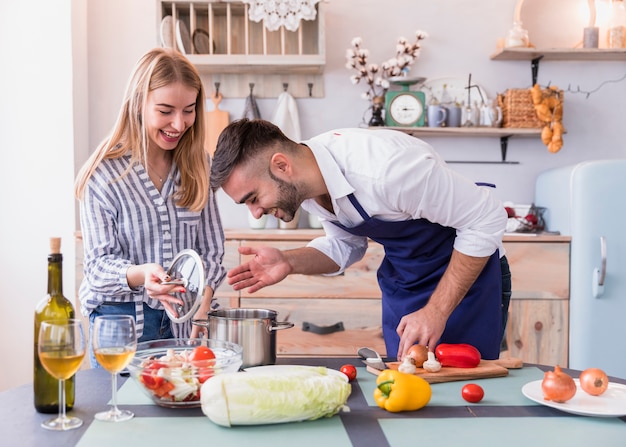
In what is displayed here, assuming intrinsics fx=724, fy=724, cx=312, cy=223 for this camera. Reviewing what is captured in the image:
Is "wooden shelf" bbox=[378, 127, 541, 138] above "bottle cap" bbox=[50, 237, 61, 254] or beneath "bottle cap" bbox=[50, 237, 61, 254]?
above

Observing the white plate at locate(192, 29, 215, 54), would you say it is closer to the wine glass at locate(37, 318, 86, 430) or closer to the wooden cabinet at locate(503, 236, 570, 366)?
the wooden cabinet at locate(503, 236, 570, 366)

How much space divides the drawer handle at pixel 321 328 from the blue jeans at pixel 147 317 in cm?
132

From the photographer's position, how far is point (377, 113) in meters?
3.73

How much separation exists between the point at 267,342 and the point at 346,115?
8.15 feet

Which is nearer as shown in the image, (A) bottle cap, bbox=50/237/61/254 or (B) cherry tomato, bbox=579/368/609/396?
(A) bottle cap, bbox=50/237/61/254

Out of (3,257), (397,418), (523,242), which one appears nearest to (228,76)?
(3,257)

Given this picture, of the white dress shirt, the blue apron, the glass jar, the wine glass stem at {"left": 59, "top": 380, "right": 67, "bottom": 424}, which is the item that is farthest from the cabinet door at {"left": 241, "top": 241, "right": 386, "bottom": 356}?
the wine glass stem at {"left": 59, "top": 380, "right": 67, "bottom": 424}

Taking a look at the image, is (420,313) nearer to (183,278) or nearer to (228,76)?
(183,278)

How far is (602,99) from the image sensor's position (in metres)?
3.94

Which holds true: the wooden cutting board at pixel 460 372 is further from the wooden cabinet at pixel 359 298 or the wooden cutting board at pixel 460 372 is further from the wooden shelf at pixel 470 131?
the wooden shelf at pixel 470 131

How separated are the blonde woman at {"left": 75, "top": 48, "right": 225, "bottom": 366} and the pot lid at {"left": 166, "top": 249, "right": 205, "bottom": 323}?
9.6 inches

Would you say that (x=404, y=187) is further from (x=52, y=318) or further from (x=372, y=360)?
(x=52, y=318)

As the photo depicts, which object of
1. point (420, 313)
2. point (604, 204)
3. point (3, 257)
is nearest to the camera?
point (420, 313)

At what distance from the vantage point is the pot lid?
1607 mm
